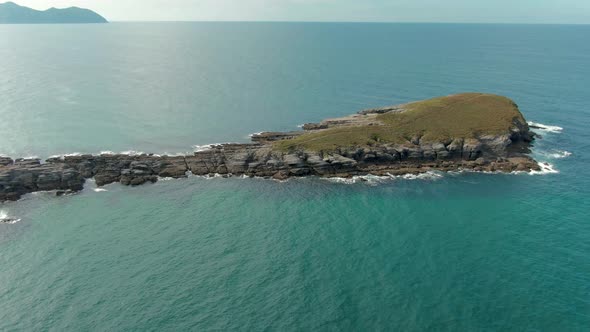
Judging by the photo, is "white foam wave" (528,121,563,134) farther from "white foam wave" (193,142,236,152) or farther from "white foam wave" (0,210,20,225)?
"white foam wave" (0,210,20,225)

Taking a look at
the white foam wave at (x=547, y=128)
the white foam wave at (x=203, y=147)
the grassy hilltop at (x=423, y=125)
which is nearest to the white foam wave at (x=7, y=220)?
the white foam wave at (x=203, y=147)

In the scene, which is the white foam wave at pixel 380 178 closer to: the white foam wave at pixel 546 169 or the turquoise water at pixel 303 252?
the turquoise water at pixel 303 252

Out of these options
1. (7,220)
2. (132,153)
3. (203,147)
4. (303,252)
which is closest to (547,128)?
(303,252)

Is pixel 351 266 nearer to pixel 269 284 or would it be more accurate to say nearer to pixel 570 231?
pixel 269 284

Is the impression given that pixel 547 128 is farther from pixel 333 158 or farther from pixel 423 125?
pixel 333 158

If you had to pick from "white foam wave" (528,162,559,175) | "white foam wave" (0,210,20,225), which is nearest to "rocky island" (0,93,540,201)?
"white foam wave" (528,162,559,175)
